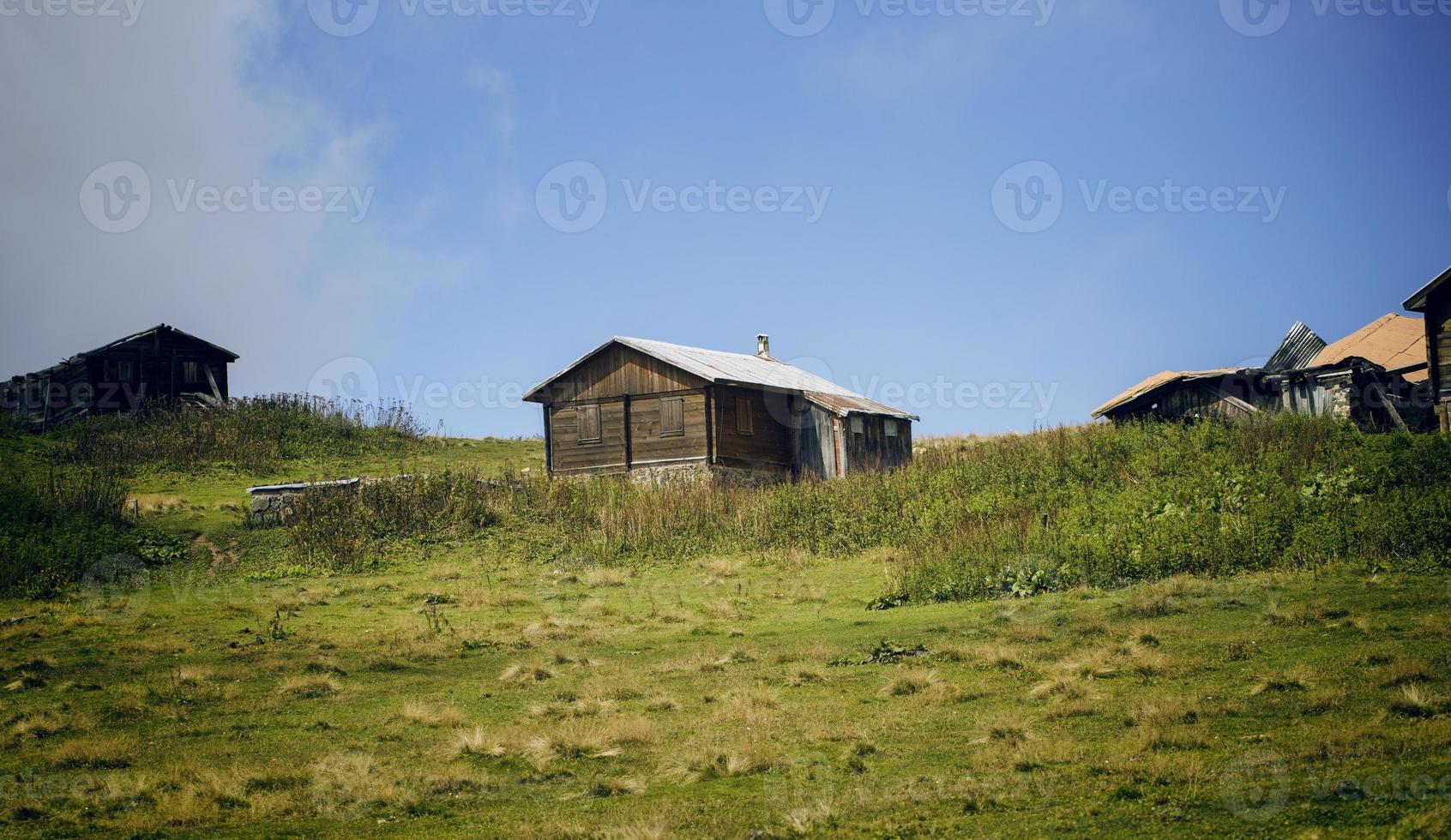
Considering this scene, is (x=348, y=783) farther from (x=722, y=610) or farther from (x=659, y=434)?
(x=659, y=434)

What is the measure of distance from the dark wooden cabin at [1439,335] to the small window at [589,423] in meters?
27.1

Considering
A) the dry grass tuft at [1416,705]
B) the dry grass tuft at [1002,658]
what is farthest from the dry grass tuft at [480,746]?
the dry grass tuft at [1416,705]

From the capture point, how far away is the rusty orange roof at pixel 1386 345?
46.7m

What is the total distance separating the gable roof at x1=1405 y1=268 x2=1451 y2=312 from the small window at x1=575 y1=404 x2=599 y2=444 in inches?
1065

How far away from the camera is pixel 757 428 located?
141 feet

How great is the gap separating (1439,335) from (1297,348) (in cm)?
1630

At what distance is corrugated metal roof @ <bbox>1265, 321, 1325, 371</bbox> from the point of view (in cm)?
4916

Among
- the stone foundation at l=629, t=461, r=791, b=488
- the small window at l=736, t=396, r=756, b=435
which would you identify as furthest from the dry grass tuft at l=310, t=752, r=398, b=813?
the small window at l=736, t=396, r=756, b=435

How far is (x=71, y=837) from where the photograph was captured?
985 cm

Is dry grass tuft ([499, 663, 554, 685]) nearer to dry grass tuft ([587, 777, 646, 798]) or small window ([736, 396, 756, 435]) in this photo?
dry grass tuft ([587, 777, 646, 798])

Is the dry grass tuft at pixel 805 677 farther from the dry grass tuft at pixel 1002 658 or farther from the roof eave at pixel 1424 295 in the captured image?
the roof eave at pixel 1424 295

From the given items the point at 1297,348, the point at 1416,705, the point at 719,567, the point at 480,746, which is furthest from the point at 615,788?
the point at 1297,348

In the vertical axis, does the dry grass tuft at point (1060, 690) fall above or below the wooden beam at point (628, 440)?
below

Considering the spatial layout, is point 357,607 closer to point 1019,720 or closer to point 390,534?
point 390,534
